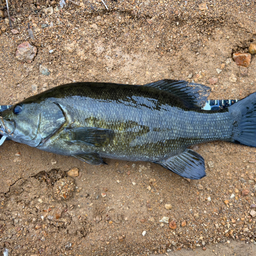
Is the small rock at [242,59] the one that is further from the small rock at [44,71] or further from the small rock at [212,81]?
the small rock at [44,71]

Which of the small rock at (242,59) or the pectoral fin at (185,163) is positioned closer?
the pectoral fin at (185,163)

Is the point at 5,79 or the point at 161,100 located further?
the point at 5,79

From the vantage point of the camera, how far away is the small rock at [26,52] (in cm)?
348

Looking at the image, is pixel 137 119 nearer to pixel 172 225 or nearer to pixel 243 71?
pixel 172 225

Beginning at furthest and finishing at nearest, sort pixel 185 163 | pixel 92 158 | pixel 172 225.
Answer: pixel 172 225 → pixel 185 163 → pixel 92 158

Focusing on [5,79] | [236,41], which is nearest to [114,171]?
[5,79]

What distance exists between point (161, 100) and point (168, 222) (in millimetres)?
1849

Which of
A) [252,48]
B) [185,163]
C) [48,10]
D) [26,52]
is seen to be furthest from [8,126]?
[252,48]

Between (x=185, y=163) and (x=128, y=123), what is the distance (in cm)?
105

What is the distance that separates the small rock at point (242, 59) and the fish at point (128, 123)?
72 cm

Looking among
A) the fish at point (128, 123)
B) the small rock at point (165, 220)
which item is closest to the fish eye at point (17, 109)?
the fish at point (128, 123)

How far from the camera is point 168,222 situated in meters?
3.29

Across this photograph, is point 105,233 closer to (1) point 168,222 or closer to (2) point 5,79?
(1) point 168,222

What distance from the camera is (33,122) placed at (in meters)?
2.82
